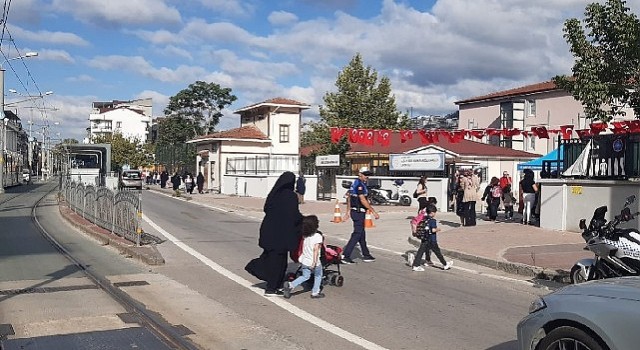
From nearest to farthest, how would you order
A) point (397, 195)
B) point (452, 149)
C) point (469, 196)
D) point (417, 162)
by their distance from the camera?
point (469, 196) → point (417, 162) → point (397, 195) → point (452, 149)

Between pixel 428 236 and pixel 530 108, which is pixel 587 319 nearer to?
pixel 428 236

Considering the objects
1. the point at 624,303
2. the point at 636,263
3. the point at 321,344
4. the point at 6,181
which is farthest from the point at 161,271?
the point at 6,181

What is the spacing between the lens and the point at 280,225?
9000 millimetres

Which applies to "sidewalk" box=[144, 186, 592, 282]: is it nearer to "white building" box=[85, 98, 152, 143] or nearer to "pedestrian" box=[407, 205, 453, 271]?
"pedestrian" box=[407, 205, 453, 271]

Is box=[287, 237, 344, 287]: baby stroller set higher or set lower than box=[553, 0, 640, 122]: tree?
lower

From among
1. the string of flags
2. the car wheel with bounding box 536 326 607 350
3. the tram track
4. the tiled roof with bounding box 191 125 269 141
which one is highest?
the tiled roof with bounding box 191 125 269 141

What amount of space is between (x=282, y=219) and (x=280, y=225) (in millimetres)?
84

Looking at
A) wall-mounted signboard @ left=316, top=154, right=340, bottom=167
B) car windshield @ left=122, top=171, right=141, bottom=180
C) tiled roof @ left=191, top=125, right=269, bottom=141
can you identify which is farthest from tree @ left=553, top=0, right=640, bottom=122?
car windshield @ left=122, top=171, right=141, bottom=180

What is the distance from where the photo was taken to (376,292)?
990 cm

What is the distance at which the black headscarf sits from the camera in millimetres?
8992

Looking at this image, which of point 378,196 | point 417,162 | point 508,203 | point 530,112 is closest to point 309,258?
point 508,203

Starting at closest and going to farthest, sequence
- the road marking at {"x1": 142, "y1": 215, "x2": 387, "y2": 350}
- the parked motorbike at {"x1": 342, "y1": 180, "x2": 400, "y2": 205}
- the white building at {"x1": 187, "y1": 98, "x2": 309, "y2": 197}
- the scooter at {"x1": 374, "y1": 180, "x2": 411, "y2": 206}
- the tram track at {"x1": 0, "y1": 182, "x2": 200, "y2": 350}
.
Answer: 1. the tram track at {"x1": 0, "y1": 182, "x2": 200, "y2": 350}
2. the road marking at {"x1": 142, "y1": 215, "x2": 387, "y2": 350}
3. the scooter at {"x1": 374, "y1": 180, "x2": 411, "y2": 206}
4. the parked motorbike at {"x1": 342, "y1": 180, "x2": 400, "y2": 205}
5. the white building at {"x1": 187, "y1": 98, "x2": 309, "y2": 197}

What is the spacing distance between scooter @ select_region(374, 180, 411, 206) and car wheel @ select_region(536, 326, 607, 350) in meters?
26.4

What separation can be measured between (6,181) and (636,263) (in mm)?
47911
